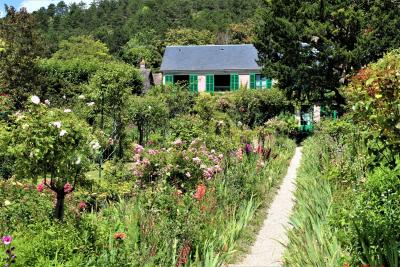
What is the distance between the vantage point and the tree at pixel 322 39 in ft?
62.0

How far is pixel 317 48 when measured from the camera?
20.5 metres

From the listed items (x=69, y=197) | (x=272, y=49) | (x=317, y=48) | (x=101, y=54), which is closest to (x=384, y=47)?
(x=317, y=48)

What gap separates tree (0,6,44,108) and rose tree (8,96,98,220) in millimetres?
14849

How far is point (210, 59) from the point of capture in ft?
117

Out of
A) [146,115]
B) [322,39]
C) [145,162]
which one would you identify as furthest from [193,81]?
[145,162]

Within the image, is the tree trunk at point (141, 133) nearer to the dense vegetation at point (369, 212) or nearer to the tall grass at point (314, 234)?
the tall grass at point (314, 234)

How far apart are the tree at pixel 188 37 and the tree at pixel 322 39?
32467 mm

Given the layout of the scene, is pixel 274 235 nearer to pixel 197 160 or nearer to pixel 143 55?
pixel 197 160

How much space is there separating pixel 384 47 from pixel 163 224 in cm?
1673

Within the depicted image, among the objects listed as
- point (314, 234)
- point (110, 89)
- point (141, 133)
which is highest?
point (110, 89)

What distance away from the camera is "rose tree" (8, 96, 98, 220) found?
4629mm

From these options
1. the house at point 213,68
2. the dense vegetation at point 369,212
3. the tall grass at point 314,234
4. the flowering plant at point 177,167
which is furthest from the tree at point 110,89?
the house at point 213,68

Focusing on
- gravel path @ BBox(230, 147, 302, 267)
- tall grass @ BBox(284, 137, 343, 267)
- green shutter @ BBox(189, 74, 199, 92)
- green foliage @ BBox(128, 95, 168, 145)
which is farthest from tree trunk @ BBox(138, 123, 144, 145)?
green shutter @ BBox(189, 74, 199, 92)

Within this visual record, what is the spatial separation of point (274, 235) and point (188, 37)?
1916 inches
